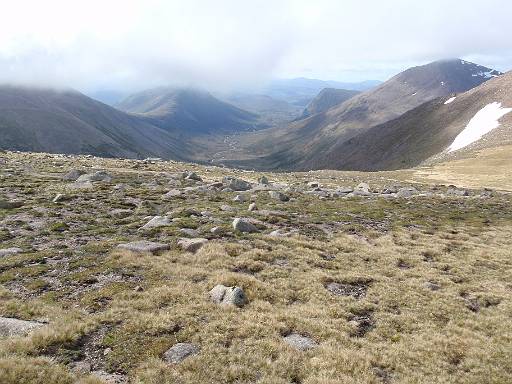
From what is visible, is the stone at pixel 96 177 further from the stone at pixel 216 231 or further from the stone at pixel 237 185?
the stone at pixel 216 231

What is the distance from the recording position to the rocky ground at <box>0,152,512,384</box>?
14641 millimetres

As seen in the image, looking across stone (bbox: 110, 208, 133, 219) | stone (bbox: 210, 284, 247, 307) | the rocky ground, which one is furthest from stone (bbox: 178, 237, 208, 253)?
stone (bbox: 110, 208, 133, 219)

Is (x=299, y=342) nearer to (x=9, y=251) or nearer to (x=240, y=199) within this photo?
(x=9, y=251)

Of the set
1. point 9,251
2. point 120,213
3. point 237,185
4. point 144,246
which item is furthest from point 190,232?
point 237,185

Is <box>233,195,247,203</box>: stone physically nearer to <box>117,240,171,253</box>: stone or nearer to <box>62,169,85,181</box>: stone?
<box>117,240,171,253</box>: stone

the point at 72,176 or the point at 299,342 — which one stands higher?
the point at 72,176

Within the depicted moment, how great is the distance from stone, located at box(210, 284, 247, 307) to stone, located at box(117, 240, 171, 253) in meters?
6.62

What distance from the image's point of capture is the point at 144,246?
25.8 m

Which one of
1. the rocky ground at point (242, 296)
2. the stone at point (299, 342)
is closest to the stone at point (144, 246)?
the rocky ground at point (242, 296)

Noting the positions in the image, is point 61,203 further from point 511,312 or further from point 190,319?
point 511,312

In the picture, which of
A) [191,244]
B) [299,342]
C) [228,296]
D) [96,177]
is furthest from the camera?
[96,177]

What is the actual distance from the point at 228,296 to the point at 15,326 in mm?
8366

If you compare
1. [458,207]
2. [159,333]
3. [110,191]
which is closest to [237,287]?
[159,333]

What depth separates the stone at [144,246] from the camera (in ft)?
83.2
